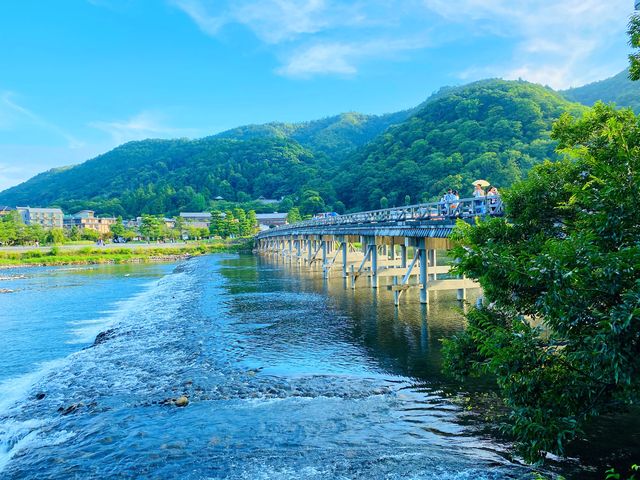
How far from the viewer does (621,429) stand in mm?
8695

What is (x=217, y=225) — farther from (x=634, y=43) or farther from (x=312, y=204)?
(x=634, y=43)

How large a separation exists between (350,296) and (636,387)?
2178cm

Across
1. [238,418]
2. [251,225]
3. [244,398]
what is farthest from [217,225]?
[238,418]

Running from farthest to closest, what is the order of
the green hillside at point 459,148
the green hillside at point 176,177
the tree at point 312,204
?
1. the green hillside at point 176,177
2. the tree at point 312,204
3. the green hillside at point 459,148

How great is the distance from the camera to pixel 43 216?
4756 inches

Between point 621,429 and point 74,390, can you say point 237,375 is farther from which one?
point 621,429

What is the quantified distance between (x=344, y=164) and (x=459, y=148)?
46767mm

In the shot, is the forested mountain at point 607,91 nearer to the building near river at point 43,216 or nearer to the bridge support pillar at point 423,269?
the bridge support pillar at point 423,269

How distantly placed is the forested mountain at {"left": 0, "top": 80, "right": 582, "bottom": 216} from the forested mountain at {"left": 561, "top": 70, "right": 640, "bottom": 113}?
1503 cm

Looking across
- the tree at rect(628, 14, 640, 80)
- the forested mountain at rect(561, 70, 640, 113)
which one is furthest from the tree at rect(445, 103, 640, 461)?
the forested mountain at rect(561, 70, 640, 113)

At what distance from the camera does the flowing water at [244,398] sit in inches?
316

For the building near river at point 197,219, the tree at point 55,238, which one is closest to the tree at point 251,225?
the building near river at point 197,219

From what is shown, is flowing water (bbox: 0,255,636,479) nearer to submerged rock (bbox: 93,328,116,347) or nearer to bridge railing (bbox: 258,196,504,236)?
submerged rock (bbox: 93,328,116,347)

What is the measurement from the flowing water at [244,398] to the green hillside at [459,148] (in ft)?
200
